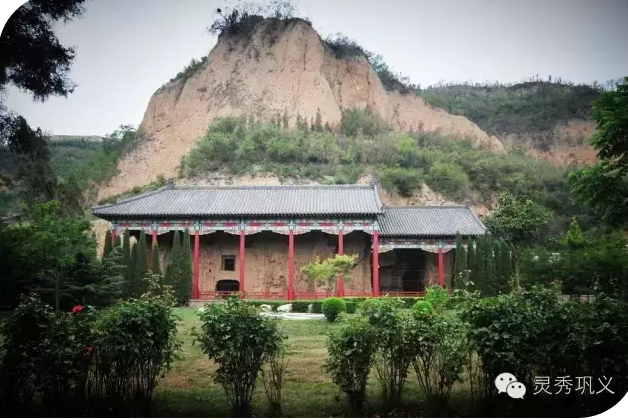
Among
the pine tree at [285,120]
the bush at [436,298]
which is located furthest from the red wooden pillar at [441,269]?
the pine tree at [285,120]

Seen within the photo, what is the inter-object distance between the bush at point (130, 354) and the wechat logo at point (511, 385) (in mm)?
4050

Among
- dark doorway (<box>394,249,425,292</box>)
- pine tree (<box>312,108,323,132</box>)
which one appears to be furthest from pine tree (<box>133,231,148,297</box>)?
pine tree (<box>312,108,323,132</box>)

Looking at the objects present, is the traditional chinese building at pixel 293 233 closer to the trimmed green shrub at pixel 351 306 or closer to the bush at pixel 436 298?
the trimmed green shrub at pixel 351 306

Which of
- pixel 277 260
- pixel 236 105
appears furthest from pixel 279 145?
pixel 277 260

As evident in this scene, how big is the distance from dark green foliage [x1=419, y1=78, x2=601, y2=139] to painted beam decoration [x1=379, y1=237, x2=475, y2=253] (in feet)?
21.9

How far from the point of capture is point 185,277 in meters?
20.0

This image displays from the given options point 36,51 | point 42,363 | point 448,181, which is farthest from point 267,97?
point 42,363

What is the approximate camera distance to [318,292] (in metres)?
24.6

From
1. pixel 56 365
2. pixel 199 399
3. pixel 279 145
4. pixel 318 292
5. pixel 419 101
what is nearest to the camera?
pixel 56 365

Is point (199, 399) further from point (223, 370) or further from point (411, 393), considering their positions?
point (411, 393)

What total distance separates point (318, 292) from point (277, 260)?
2444mm

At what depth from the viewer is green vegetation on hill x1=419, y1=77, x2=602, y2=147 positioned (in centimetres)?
1531

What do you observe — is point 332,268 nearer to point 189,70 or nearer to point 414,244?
point 414,244

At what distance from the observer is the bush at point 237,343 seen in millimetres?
6840
